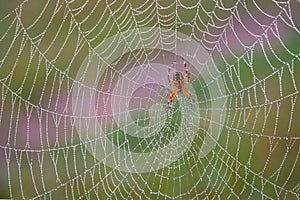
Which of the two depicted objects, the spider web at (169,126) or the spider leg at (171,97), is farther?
the spider web at (169,126)

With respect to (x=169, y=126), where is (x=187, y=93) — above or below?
above

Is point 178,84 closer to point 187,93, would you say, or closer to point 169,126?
point 187,93

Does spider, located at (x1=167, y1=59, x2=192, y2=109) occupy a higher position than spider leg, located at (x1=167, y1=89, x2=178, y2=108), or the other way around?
spider, located at (x1=167, y1=59, x2=192, y2=109)

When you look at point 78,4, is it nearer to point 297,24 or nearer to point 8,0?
point 8,0

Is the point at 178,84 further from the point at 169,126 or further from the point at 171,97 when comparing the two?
the point at 169,126

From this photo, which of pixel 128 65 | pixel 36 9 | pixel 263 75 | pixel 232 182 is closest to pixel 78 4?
pixel 36 9

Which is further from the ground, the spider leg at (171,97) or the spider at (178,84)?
the spider at (178,84)

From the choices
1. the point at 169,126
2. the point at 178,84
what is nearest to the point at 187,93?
the point at 178,84

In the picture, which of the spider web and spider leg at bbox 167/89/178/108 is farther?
the spider web

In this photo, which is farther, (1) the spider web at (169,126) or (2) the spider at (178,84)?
(1) the spider web at (169,126)

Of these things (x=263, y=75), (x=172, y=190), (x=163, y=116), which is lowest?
(x=172, y=190)

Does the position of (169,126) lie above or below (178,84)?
below
